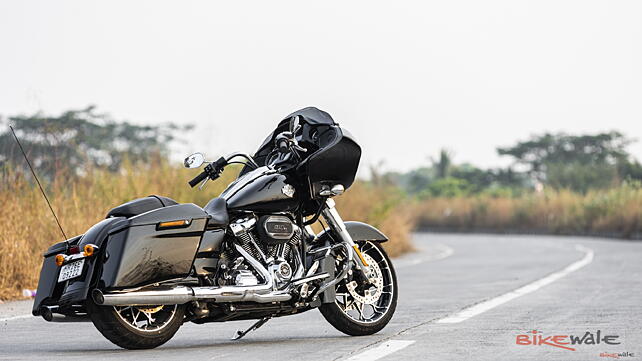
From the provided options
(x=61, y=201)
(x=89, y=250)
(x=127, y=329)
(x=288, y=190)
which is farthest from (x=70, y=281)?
(x=61, y=201)

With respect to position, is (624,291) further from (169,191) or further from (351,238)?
(169,191)

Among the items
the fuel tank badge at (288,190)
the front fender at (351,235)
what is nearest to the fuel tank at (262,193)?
the fuel tank badge at (288,190)

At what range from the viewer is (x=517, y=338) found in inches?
352

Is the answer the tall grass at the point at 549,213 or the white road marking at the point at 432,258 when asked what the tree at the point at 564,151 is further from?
the white road marking at the point at 432,258

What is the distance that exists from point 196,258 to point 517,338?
8.03 feet

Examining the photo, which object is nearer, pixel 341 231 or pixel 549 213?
pixel 341 231

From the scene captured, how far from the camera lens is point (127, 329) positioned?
820cm

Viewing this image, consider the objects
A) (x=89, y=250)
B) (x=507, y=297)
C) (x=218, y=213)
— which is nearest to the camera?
(x=89, y=250)

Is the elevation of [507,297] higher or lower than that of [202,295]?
lower

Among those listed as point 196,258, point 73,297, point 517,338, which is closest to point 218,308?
point 196,258

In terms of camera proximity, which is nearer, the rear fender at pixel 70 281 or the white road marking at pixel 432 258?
the rear fender at pixel 70 281

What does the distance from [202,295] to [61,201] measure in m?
8.13

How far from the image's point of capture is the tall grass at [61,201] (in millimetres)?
13961

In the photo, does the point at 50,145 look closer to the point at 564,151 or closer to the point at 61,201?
the point at 61,201
